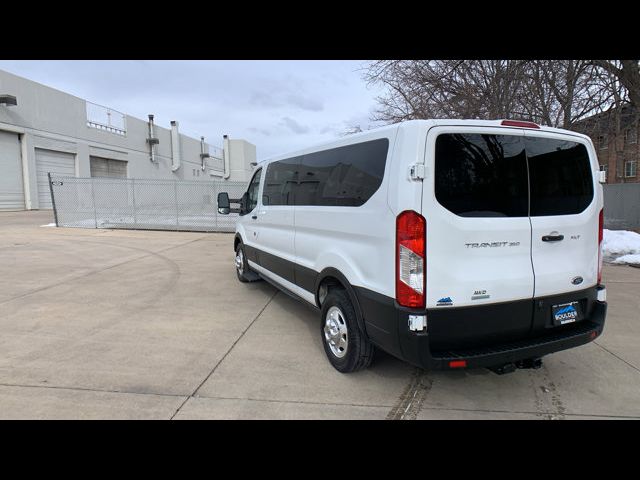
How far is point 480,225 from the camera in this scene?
2828mm

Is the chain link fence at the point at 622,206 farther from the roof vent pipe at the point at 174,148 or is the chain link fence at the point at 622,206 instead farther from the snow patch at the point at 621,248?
the roof vent pipe at the point at 174,148

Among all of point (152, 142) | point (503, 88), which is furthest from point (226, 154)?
point (503, 88)

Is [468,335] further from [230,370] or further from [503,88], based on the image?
[503,88]

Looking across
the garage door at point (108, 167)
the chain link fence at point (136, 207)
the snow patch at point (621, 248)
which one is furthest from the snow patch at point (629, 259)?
the garage door at point (108, 167)

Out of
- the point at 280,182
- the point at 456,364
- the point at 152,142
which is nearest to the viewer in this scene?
the point at 456,364

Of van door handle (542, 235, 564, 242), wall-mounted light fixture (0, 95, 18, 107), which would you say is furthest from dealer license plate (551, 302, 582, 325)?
wall-mounted light fixture (0, 95, 18, 107)

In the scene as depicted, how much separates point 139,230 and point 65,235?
277 cm

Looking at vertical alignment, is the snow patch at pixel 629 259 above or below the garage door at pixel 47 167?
below

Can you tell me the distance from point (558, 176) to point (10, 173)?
→ 1164 inches

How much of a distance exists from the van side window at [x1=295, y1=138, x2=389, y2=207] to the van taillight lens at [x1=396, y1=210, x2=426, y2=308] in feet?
1.52

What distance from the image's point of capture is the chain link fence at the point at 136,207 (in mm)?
16625

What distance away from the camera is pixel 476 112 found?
14.2 metres

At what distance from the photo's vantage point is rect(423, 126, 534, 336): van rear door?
9.07 feet
